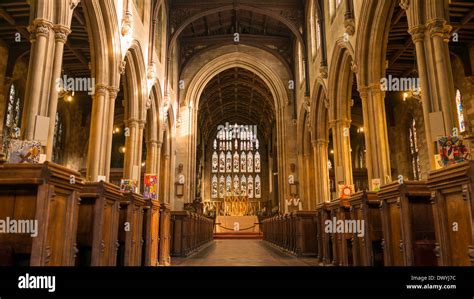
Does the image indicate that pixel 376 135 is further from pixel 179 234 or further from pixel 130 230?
pixel 130 230

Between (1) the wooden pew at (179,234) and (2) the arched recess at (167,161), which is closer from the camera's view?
(1) the wooden pew at (179,234)

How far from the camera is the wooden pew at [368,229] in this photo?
5.48m

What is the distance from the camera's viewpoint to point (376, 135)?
9.40 m

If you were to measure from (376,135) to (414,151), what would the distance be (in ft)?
31.7

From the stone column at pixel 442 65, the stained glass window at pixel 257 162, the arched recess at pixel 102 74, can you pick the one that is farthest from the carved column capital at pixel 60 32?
the stained glass window at pixel 257 162

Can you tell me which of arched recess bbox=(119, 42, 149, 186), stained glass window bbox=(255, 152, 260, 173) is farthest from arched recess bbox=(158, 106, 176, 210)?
stained glass window bbox=(255, 152, 260, 173)

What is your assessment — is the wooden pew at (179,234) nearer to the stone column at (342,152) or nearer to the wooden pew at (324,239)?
the wooden pew at (324,239)

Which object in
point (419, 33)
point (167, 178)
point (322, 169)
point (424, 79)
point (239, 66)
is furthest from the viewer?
point (239, 66)

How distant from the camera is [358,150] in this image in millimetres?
24312

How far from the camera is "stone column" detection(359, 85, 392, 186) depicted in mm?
9203

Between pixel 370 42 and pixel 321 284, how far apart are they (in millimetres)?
8130

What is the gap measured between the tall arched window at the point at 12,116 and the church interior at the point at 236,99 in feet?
0.23

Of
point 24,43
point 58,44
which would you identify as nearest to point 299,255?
point 58,44

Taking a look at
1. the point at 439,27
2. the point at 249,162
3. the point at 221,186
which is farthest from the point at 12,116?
the point at 249,162
